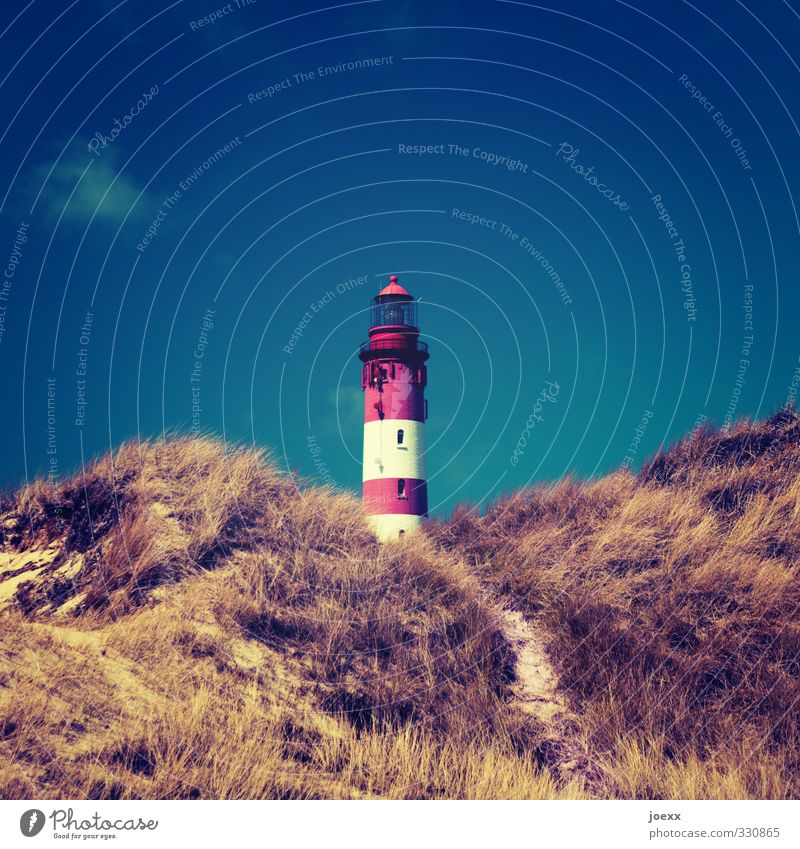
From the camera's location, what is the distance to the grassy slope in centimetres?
733

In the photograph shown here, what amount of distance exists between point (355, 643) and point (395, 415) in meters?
17.6

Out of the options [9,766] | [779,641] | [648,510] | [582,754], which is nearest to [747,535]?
[648,510]

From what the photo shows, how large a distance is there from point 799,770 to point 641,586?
13.2 feet

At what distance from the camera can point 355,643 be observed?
994 cm

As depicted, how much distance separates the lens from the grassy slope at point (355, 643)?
733 centimetres

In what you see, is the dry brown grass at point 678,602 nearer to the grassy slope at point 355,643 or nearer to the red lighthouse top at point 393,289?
the grassy slope at point 355,643

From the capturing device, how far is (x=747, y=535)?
12594 mm

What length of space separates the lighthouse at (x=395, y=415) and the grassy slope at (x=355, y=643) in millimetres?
11237

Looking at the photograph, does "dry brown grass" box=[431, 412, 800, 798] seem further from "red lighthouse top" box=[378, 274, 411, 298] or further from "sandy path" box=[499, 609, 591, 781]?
"red lighthouse top" box=[378, 274, 411, 298]

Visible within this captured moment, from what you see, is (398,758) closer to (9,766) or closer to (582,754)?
(582,754)
